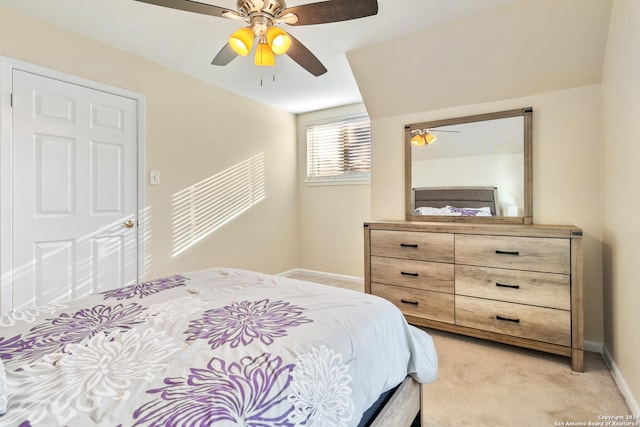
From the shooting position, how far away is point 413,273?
2516 millimetres

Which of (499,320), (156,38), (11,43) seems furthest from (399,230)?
(11,43)

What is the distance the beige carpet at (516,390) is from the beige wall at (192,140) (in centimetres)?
234

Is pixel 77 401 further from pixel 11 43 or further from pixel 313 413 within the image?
pixel 11 43

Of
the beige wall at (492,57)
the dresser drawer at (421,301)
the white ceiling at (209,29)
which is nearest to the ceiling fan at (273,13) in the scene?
the white ceiling at (209,29)

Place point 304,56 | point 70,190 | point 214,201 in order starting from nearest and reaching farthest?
point 304,56, point 70,190, point 214,201

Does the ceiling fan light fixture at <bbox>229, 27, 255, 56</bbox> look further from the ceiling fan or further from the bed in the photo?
the bed

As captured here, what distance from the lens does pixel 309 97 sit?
11.9ft

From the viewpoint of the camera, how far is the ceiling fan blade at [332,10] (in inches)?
57.2

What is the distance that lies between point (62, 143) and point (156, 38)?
40.4 inches

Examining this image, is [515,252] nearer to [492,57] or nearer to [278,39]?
[492,57]

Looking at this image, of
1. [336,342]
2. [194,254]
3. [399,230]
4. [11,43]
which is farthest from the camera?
[194,254]

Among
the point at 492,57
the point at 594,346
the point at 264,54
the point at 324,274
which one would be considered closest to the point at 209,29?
the point at 264,54

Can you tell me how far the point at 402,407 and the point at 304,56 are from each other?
1908mm

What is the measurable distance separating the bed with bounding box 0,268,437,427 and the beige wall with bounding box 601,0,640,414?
1.17 metres
